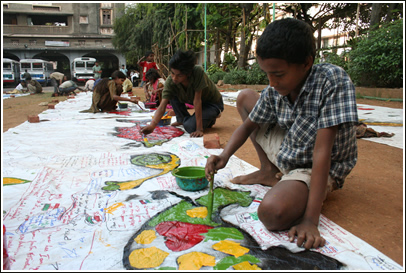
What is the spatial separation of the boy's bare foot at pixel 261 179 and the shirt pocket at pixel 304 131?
0.42m

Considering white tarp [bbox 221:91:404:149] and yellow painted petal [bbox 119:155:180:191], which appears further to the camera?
white tarp [bbox 221:91:404:149]

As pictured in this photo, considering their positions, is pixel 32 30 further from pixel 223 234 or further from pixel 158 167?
pixel 223 234

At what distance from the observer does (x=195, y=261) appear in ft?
3.25

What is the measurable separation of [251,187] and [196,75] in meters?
1.60

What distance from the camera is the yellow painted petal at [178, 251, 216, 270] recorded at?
968 millimetres

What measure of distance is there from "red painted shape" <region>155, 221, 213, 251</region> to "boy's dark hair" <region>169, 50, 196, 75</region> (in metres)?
1.76

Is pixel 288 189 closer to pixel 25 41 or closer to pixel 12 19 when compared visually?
pixel 25 41

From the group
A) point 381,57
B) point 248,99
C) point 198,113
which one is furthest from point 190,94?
point 381,57

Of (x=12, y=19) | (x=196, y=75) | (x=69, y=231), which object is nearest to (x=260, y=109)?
(x=69, y=231)

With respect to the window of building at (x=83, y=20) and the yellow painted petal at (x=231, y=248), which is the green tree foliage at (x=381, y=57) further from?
the window of building at (x=83, y=20)

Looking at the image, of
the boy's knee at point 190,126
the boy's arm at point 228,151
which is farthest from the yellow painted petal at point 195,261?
the boy's knee at point 190,126

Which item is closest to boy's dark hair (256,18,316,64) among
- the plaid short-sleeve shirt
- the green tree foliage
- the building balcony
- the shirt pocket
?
the plaid short-sleeve shirt

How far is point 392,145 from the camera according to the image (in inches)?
97.1

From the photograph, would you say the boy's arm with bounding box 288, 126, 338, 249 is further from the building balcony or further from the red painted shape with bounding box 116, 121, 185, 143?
the building balcony
